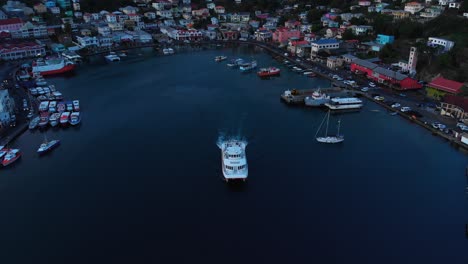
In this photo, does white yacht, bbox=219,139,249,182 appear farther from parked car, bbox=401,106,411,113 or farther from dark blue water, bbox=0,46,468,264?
parked car, bbox=401,106,411,113

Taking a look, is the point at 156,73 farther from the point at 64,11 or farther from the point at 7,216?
the point at 64,11

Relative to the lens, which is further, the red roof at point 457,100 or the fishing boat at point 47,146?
the red roof at point 457,100

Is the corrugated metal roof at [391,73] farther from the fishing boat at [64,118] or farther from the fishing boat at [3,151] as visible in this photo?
the fishing boat at [3,151]

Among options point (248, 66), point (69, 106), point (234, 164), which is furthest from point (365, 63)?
point (69, 106)

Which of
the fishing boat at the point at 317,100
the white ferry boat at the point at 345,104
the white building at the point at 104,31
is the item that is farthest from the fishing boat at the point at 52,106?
the white building at the point at 104,31

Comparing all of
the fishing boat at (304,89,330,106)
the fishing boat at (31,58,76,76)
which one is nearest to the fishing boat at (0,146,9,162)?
the fishing boat at (31,58,76,76)

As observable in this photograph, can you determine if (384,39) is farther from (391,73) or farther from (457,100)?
(457,100)
